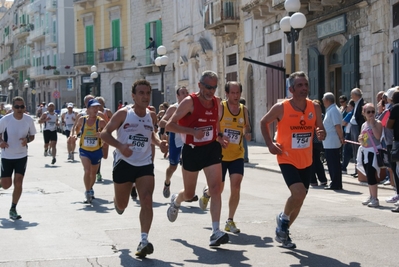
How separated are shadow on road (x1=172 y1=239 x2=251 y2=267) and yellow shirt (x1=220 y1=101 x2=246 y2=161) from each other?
1428 millimetres

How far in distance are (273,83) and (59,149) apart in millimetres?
8834

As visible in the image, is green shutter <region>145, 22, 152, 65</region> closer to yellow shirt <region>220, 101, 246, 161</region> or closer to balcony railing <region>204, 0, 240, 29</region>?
balcony railing <region>204, 0, 240, 29</region>

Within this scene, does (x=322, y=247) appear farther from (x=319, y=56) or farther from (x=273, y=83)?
(x=273, y=83)

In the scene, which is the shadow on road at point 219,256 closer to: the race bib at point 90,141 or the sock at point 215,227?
the sock at point 215,227

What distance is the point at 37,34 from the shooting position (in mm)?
74000

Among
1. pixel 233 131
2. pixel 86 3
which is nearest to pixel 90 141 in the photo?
pixel 233 131

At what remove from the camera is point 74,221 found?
1043 cm

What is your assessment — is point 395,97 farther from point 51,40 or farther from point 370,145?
point 51,40

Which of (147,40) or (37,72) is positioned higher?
(147,40)

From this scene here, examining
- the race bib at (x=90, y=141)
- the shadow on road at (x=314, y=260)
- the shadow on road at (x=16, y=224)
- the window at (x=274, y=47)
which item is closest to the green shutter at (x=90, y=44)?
the window at (x=274, y=47)

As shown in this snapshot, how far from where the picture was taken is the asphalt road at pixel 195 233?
7.53 m

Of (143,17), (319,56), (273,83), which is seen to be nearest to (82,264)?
(319,56)

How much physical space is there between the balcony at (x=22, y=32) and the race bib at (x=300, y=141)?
74.5 meters

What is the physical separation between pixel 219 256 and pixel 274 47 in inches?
863
